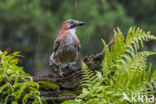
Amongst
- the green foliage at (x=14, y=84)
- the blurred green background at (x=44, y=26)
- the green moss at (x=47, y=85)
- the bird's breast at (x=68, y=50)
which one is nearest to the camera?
the green foliage at (x=14, y=84)

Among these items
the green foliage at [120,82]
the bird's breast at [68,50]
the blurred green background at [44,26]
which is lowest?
the green foliage at [120,82]

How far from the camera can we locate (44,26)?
16344mm

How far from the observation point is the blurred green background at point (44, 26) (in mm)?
15438

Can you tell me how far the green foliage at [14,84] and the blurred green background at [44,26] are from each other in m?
11.8

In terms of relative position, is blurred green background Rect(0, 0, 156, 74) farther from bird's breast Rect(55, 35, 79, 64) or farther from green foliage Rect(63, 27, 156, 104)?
green foliage Rect(63, 27, 156, 104)

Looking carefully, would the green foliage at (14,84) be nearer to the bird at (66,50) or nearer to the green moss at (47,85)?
the green moss at (47,85)

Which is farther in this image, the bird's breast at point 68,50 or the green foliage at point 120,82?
the bird's breast at point 68,50

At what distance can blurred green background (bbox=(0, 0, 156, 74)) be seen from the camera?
15438mm

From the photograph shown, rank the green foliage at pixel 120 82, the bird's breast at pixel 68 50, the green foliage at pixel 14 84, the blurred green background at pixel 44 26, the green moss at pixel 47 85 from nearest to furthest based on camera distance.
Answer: the green foliage at pixel 120 82
the green foliage at pixel 14 84
the green moss at pixel 47 85
the bird's breast at pixel 68 50
the blurred green background at pixel 44 26

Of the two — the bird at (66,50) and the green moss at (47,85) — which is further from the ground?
the bird at (66,50)

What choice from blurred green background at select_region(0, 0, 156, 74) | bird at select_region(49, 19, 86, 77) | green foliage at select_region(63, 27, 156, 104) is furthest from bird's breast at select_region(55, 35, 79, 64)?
blurred green background at select_region(0, 0, 156, 74)

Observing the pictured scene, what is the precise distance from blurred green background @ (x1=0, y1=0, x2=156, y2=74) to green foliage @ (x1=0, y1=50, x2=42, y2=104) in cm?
1178

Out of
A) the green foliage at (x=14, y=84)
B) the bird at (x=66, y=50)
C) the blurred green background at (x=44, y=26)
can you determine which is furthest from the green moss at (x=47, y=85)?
the blurred green background at (x=44, y=26)

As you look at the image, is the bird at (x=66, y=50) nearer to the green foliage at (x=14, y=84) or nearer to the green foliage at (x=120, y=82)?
the green foliage at (x=14, y=84)
